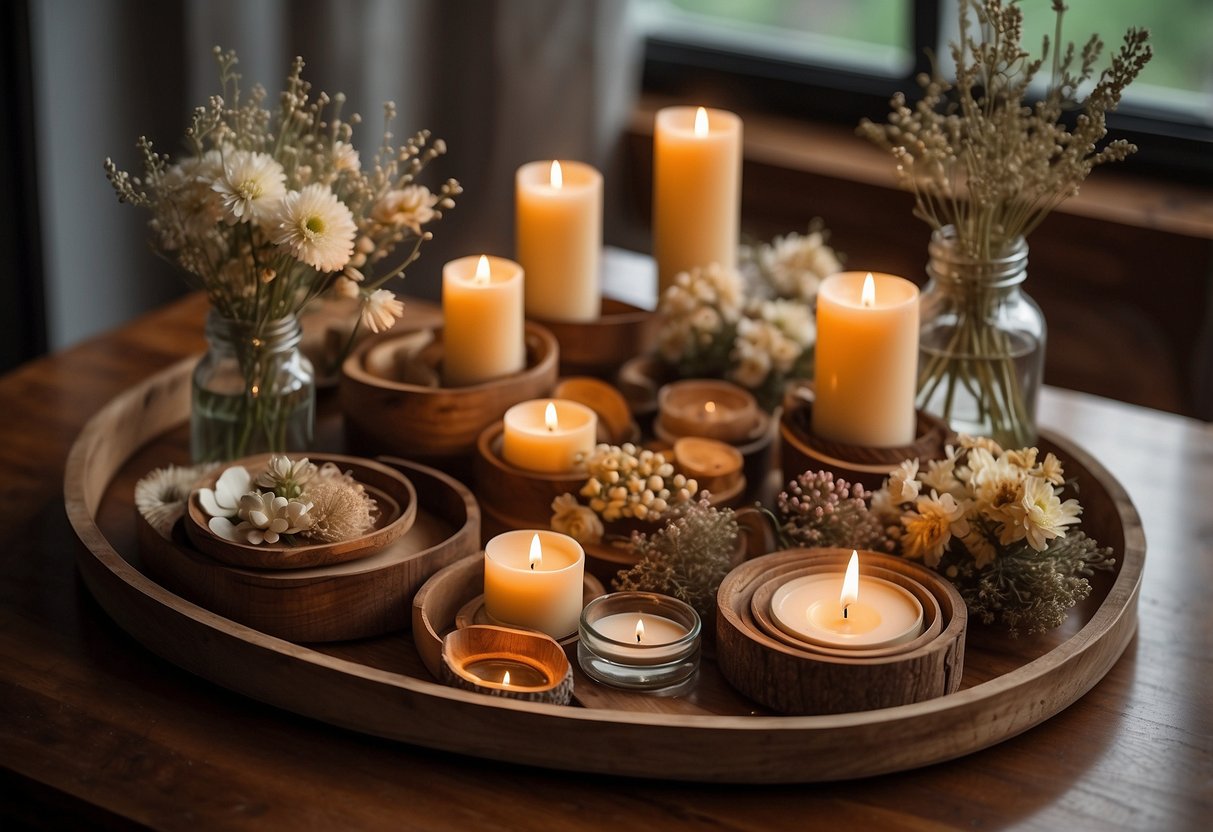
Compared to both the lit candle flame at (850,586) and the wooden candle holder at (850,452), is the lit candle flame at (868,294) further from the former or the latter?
the lit candle flame at (850,586)

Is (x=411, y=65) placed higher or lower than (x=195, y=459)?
higher

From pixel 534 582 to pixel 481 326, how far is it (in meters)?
0.35

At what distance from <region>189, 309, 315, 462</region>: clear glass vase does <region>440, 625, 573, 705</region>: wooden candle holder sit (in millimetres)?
363

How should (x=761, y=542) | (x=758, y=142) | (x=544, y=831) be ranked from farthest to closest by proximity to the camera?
(x=758, y=142), (x=761, y=542), (x=544, y=831)

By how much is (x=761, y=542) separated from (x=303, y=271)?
1.59 ft

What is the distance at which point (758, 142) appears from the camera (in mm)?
2684

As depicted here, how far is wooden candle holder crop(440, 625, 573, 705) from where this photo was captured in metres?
1.00

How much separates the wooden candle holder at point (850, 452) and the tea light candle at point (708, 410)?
60mm

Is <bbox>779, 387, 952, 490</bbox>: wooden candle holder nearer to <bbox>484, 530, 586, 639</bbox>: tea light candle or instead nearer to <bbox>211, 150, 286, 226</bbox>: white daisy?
<bbox>484, 530, 586, 639</bbox>: tea light candle

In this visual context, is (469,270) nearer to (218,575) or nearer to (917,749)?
(218,575)

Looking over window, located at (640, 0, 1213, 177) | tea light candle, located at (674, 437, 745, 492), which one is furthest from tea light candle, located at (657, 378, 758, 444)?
window, located at (640, 0, 1213, 177)

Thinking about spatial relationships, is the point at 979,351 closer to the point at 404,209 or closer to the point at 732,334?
the point at 732,334

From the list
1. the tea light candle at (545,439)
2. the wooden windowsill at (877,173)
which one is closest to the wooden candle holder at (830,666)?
the tea light candle at (545,439)

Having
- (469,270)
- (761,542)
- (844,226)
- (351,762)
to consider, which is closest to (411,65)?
(844,226)
